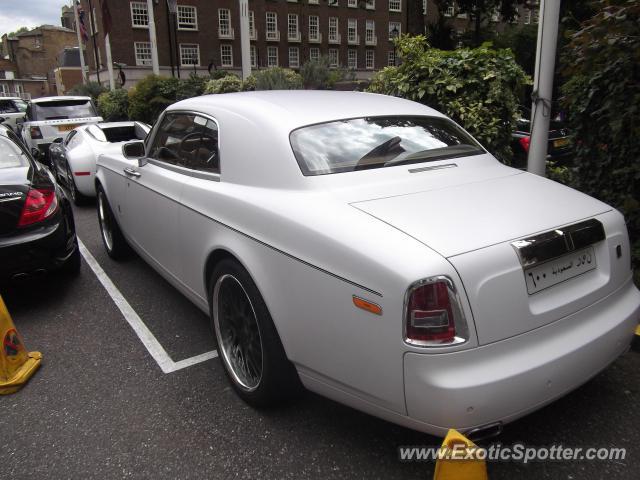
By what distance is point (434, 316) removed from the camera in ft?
6.44

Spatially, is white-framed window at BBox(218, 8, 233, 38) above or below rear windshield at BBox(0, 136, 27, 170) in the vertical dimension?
above

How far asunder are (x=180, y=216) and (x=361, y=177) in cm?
140

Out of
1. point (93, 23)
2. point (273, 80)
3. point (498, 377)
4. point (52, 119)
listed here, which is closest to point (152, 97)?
point (52, 119)

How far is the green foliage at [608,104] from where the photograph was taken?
3693 mm

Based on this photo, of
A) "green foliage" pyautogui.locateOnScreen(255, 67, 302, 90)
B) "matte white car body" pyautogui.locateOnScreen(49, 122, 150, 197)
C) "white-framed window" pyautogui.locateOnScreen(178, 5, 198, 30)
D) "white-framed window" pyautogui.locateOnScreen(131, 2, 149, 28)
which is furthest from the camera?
"white-framed window" pyautogui.locateOnScreen(178, 5, 198, 30)

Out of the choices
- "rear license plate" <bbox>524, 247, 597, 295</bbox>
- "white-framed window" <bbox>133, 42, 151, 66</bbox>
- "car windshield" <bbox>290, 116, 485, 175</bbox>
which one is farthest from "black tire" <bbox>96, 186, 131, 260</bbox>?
"white-framed window" <bbox>133, 42, 151, 66</bbox>

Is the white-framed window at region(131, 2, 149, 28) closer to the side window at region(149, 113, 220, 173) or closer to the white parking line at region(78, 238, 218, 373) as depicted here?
the white parking line at region(78, 238, 218, 373)

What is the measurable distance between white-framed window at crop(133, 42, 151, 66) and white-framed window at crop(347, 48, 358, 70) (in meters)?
19.7

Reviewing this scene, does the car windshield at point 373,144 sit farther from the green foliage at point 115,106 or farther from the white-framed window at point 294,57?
the white-framed window at point 294,57

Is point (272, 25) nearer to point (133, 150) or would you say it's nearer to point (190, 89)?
point (190, 89)

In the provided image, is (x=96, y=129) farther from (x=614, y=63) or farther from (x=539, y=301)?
(x=539, y=301)

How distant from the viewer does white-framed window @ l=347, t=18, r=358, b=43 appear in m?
52.0

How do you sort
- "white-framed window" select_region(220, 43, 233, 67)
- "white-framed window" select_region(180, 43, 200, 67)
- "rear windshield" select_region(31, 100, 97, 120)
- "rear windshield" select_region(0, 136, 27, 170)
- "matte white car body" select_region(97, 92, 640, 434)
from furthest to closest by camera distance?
"white-framed window" select_region(220, 43, 233, 67)
"white-framed window" select_region(180, 43, 200, 67)
"rear windshield" select_region(31, 100, 97, 120)
"rear windshield" select_region(0, 136, 27, 170)
"matte white car body" select_region(97, 92, 640, 434)

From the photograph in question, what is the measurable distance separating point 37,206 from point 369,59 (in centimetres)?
5368
